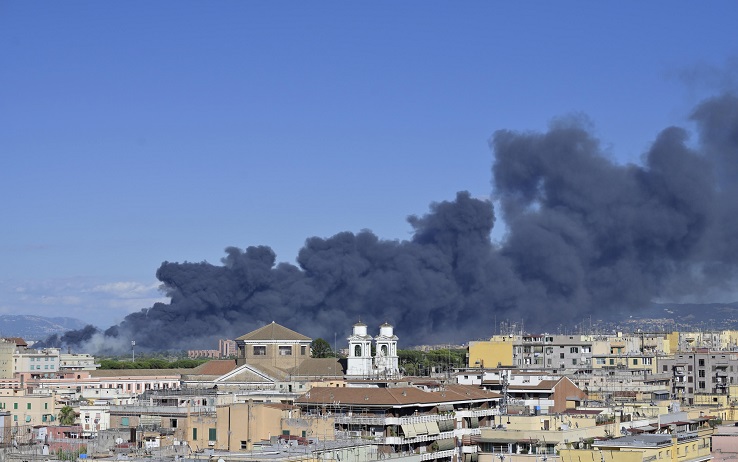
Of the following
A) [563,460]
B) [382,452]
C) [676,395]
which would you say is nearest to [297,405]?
[382,452]

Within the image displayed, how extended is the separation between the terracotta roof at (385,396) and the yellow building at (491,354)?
28.4 m

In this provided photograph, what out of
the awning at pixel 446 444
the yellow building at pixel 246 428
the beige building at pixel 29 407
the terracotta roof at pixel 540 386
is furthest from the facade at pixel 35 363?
the yellow building at pixel 246 428

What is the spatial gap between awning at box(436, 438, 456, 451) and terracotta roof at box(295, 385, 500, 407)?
5.74 feet

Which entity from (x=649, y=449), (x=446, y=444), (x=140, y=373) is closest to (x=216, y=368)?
(x=140, y=373)

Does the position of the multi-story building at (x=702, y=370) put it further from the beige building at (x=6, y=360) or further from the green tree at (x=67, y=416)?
the beige building at (x=6, y=360)

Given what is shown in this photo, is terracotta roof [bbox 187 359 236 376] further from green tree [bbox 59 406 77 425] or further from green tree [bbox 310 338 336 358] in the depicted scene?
green tree [bbox 310 338 336 358]

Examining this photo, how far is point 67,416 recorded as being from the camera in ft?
172

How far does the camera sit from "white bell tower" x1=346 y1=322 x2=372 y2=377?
7812cm

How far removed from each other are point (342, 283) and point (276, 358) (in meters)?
76.7

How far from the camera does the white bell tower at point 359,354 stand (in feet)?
256

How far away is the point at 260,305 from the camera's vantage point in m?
157

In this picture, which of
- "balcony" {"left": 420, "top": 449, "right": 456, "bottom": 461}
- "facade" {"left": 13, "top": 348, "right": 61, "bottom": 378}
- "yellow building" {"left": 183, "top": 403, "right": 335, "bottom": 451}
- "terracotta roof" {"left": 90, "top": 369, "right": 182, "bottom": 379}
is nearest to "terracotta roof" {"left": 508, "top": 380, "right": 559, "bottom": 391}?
"balcony" {"left": 420, "top": 449, "right": 456, "bottom": 461}

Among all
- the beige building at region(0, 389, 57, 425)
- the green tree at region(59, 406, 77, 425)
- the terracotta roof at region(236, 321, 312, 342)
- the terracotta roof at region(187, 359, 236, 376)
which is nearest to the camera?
the green tree at region(59, 406, 77, 425)

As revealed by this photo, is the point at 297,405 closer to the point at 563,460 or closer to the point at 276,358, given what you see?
the point at 563,460
